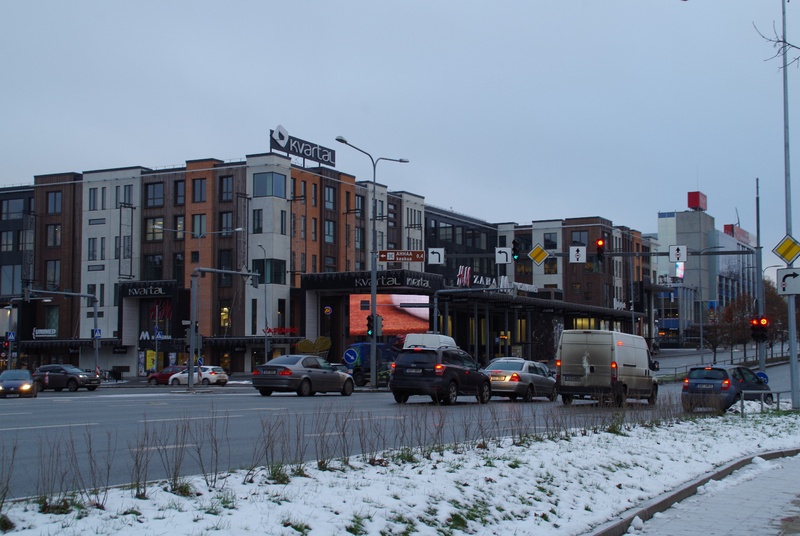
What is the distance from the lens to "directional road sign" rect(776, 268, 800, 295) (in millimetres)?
25188

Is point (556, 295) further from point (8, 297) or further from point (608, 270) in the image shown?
point (8, 297)

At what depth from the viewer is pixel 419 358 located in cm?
2698

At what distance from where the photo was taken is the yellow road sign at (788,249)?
25250 mm

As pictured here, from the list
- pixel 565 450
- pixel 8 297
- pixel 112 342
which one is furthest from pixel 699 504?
pixel 8 297

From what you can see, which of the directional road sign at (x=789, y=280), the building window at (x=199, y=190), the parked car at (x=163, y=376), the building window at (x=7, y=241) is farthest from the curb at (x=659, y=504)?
the building window at (x=7, y=241)

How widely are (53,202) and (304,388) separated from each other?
6430 cm

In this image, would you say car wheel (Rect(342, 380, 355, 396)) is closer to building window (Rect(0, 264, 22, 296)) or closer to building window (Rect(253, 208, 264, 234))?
building window (Rect(253, 208, 264, 234))

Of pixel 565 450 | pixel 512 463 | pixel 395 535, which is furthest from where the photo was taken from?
pixel 565 450

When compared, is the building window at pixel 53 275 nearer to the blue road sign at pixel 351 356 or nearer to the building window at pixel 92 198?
the building window at pixel 92 198

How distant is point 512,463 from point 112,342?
250 feet

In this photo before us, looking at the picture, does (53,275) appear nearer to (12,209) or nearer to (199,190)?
(12,209)

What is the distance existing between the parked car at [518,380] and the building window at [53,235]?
66.0 meters

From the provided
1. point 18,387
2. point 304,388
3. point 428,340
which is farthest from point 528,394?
point 18,387

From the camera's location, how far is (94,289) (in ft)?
279
